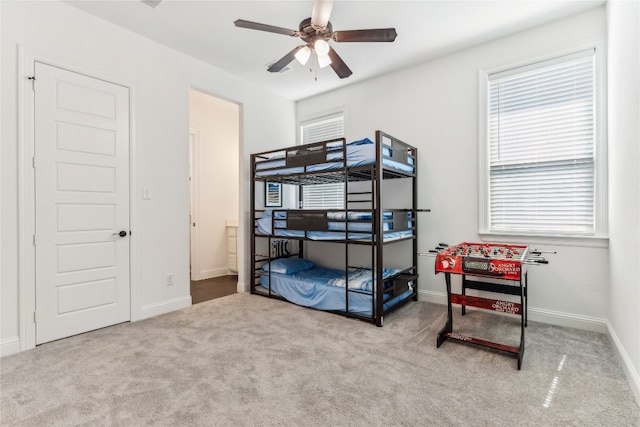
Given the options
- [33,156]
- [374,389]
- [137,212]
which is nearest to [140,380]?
[374,389]

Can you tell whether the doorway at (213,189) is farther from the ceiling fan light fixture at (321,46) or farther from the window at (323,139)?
the ceiling fan light fixture at (321,46)

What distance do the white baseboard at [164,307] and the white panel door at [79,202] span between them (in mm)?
160

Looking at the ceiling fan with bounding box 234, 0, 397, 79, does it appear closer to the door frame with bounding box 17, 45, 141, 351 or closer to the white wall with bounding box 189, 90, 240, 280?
the door frame with bounding box 17, 45, 141, 351

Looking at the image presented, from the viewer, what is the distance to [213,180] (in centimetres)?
526

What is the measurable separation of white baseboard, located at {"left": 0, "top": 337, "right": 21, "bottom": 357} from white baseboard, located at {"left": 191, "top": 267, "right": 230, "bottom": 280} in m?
2.60

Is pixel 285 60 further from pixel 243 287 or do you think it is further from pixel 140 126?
pixel 243 287

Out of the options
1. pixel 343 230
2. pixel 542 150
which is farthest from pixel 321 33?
pixel 542 150

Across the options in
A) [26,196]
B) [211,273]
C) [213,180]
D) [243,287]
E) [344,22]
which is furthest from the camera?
[213,180]

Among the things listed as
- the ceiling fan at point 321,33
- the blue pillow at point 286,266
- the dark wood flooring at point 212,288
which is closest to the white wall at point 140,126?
the dark wood flooring at point 212,288

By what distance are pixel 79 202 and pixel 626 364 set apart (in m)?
4.32

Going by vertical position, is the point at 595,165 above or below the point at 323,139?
below

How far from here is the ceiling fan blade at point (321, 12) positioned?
2.12m

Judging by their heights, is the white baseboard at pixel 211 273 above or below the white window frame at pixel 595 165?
below

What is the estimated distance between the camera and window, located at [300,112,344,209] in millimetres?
4543
